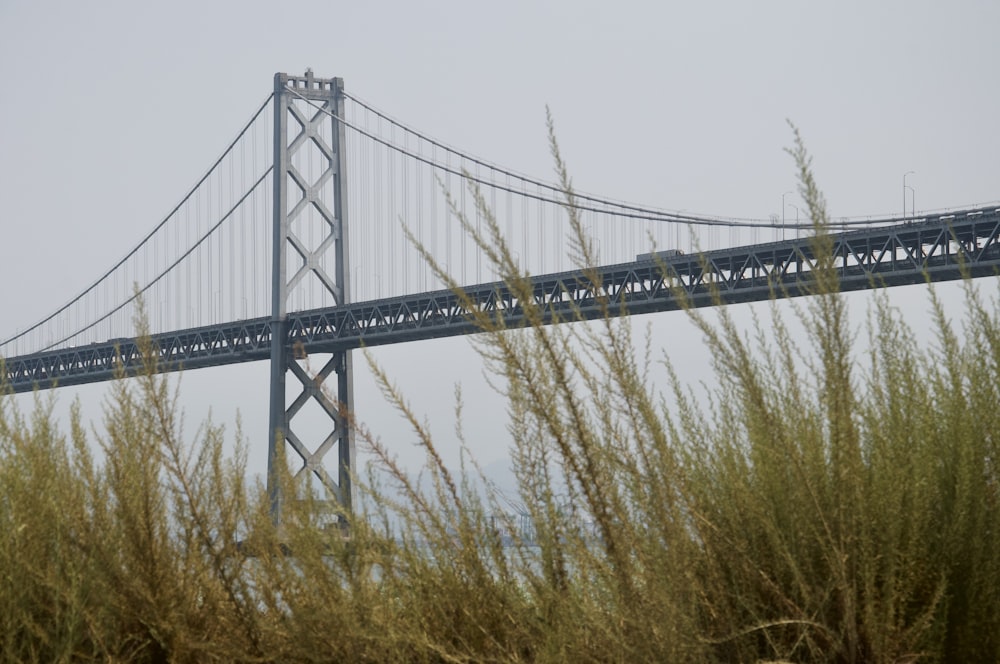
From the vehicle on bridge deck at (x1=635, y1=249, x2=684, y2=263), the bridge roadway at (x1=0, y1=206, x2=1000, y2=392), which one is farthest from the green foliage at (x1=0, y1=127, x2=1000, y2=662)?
the vehicle on bridge deck at (x1=635, y1=249, x2=684, y2=263)

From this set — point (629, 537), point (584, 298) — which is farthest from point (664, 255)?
point (629, 537)

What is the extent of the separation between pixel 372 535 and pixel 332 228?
24422 mm

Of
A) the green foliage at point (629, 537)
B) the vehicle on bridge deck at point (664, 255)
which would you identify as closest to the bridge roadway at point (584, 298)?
the vehicle on bridge deck at point (664, 255)

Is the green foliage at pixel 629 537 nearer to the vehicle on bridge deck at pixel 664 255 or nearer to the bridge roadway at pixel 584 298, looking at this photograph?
the bridge roadway at pixel 584 298

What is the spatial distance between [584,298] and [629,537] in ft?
67.7

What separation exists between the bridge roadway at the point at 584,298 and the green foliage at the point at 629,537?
44.6ft

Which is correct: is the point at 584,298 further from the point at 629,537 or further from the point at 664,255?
the point at 629,537

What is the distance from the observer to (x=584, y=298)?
2241 centimetres

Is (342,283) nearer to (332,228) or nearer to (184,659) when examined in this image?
(332,228)

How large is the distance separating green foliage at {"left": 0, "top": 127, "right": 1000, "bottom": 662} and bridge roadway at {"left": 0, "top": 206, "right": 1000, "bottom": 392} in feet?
44.6

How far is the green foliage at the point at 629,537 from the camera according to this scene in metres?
1.78

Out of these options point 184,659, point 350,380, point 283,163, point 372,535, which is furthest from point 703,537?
point 283,163

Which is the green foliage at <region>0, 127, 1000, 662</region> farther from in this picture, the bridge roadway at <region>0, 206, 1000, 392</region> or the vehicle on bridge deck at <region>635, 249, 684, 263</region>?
the vehicle on bridge deck at <region>635, 249, 684, 263</region>

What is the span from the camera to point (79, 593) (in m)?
2.70
